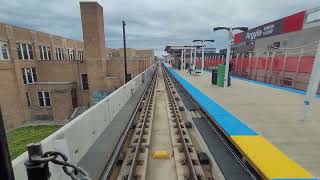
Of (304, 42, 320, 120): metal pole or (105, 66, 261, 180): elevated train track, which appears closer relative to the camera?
(105, 66, 261, 180): elevated train track

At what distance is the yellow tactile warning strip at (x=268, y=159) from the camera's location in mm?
3413

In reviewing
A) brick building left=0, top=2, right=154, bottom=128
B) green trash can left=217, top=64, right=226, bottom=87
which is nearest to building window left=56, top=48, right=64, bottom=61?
brick building left=0, top=2, right=154, bottom=128

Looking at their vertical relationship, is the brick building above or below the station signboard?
below

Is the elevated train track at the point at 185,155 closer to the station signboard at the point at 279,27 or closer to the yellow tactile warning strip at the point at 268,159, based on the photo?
the yellow tactile warning strip at the point at 268,159

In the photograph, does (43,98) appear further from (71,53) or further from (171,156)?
(171,156)

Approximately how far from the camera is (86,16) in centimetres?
2789

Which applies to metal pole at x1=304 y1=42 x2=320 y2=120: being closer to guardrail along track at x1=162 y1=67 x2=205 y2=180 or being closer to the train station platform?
the train station platform

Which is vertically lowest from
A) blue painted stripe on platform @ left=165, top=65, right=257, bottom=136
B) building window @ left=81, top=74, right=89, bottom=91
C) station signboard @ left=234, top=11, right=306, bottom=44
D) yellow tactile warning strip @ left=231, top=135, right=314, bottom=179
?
building window @ left=81, top=74, right=89, bottom=91

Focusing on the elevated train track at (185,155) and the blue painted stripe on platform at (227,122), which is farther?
the blue painted stripe on platform at (227,122)

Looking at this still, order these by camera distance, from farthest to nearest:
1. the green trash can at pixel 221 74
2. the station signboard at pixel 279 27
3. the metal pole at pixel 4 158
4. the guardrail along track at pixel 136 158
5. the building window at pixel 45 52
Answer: the building window at pixel 45 52, the station signboard at pixel 279 27, the green trash can at pixel 221 74, the guardrail along track at pixel 136 158, the metal pole at pixel 4 158

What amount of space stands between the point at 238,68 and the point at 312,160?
22.0m

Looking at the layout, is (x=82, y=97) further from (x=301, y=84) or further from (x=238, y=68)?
(x=301, y=84)

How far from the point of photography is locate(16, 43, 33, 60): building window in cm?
2623

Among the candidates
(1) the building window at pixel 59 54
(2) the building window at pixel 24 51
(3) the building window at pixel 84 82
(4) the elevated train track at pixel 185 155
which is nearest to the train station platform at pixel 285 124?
(4) the elevated train track at pixel 185 155
